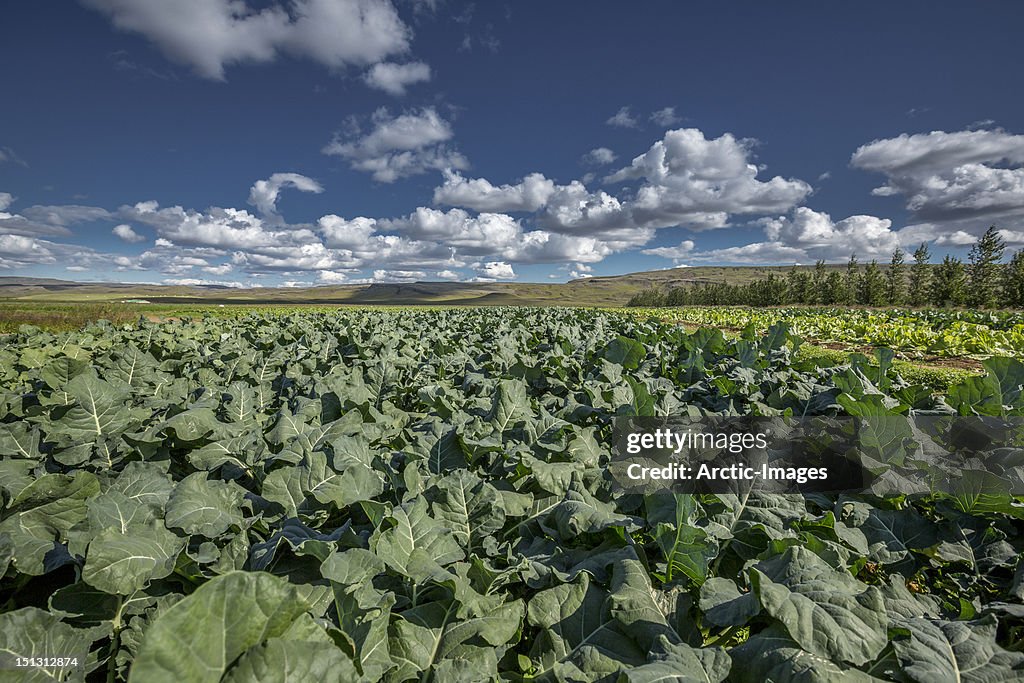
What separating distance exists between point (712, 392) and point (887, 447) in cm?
206

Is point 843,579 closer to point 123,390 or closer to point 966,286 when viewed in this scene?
point 123,390

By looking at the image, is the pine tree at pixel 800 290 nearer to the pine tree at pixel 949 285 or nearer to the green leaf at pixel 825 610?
the pine tree at pixel 949 285

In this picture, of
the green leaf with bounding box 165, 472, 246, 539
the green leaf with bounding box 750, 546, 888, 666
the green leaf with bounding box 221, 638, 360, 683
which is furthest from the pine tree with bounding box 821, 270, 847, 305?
the green leaf with bounding box 221, 638, 360, 683

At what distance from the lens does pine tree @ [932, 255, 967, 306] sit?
60084 mm

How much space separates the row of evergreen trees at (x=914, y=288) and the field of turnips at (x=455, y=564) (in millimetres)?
69282

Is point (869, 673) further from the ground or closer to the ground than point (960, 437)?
closer to the ground

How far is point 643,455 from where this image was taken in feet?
9.53

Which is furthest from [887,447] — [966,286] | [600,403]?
[966,286]

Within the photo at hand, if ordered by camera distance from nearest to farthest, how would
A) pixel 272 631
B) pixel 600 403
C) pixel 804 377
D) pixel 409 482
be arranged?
pixel 272 631, pixel 409 482, pixel 600 403, pixel 804 377

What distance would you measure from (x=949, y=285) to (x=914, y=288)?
16.9m

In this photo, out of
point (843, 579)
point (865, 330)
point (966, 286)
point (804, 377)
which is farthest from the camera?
point (966, 286)

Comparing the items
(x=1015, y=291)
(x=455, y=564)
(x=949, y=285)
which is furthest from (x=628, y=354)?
(x=949, y=285)

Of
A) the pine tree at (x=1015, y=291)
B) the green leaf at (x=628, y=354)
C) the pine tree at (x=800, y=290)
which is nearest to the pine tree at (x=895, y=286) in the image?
the pine tree at (x=800, y=290)

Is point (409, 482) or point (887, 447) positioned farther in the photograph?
point (887, 447)
